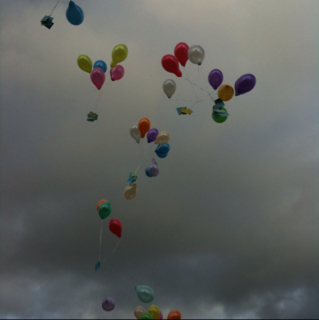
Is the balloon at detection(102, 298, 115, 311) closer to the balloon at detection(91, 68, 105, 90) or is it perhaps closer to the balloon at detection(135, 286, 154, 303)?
the balloon at detection(135, 286, 154, 303)

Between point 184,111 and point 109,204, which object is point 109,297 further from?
point 184,111

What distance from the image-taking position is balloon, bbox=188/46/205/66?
43.3 ft

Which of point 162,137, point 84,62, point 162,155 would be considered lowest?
point 162,155

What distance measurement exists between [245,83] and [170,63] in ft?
10.2

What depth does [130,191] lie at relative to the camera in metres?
13.3

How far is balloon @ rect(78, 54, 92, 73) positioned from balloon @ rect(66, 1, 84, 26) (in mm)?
1251

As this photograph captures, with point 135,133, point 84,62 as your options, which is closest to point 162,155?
point 135,133

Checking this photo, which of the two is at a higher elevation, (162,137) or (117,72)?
(117,72)

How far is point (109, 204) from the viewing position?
1299 centimetres

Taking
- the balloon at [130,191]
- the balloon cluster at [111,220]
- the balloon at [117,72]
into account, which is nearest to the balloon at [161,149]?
the balloon at [130,191]

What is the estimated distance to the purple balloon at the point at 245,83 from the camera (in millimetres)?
12719

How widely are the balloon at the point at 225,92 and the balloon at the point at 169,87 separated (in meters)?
2.06

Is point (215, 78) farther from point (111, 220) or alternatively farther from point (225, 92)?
point (111, 220)

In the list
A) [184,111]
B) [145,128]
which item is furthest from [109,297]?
[184,111]
